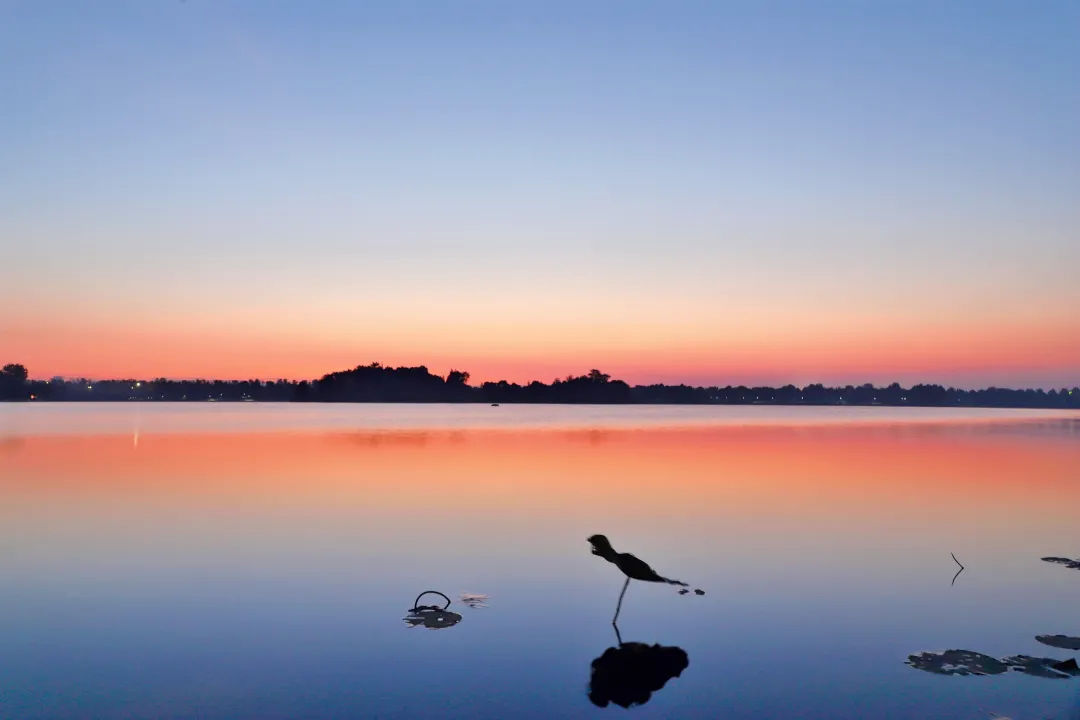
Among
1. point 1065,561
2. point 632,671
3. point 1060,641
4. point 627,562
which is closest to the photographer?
point 632,671

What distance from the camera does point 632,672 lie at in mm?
9992

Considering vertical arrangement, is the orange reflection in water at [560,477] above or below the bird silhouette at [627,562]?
below

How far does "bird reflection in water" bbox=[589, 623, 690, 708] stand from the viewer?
29.7 feet

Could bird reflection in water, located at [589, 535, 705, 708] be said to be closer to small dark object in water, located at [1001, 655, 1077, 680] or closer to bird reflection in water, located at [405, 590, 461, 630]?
bird reflection in water, located at [405, 590, 461, 630]

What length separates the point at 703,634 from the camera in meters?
11.5

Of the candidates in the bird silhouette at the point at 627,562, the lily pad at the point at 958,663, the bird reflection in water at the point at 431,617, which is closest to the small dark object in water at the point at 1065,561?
the lily pad at the point at 958,663

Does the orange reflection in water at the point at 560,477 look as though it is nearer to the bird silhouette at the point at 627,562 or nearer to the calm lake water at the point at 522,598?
the calm lake water at the point at 522,598

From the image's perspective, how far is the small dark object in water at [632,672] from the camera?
9047 mm

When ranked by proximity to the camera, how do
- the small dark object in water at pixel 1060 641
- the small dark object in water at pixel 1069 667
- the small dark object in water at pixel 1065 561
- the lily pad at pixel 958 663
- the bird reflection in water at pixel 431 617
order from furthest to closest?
the small dark object in water at pixel 1065 561 < the bird reflection in water at pixel 431 617 < the small dark object in water at pixel 1060 641 < the lily pad at pixel 958 663 < the small dark object in water at pixel 1069 667

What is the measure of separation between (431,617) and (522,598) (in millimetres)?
2105

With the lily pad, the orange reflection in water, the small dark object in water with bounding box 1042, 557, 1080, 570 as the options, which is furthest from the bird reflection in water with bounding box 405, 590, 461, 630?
the small dark object in water with bounding box 1042, 557, 1080, 570

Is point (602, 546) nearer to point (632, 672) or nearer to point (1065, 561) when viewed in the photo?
point (632, 672)

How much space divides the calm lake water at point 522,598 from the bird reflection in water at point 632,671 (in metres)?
0.05

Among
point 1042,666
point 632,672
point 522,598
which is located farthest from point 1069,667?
point 522,598
